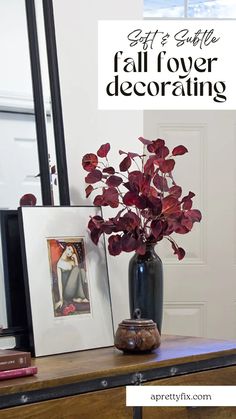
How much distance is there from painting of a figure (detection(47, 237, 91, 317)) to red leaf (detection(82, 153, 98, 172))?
0.21 meters

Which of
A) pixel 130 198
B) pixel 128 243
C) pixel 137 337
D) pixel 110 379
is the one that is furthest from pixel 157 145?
pixel 110 379

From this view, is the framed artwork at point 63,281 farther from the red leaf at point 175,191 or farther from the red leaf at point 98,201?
the red leaf at point 175,191

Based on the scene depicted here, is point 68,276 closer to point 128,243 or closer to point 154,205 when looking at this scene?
point 128,243

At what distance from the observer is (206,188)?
12.0 feet

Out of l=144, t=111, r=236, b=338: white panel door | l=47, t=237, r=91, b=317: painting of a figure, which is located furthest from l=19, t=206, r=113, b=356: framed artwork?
l=144, t=111, r=236, b=338: white panel door

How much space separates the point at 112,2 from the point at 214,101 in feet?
4.40

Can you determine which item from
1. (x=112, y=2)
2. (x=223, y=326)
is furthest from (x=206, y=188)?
(x=112, y=2)

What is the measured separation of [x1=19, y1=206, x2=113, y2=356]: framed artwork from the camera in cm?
187

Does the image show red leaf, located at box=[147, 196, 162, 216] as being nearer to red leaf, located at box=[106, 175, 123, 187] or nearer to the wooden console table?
red leaf, located at box=[106, 175, 123, 187]

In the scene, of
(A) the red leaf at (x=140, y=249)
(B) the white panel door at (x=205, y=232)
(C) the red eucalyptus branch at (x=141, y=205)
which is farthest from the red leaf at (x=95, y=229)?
(B) the white panel door at (x=205, y=232)

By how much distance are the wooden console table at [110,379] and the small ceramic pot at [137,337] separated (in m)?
0.03

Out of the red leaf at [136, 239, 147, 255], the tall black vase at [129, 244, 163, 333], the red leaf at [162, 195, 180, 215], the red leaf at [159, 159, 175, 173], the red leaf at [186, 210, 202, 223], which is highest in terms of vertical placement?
the red leaf at [159, 159, 175, 173]

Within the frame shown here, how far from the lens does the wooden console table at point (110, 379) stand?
1505 mm

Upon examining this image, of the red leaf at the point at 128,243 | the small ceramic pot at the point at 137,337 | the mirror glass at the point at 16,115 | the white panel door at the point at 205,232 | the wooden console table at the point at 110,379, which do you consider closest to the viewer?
the wooden console table at the point at 110,379
